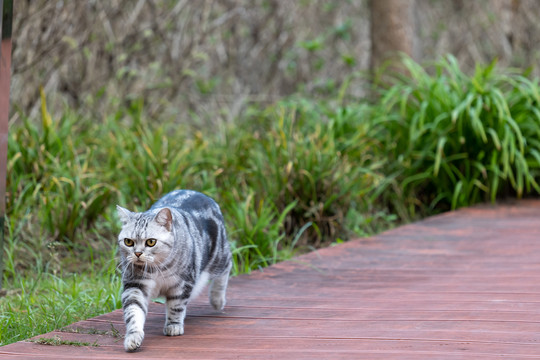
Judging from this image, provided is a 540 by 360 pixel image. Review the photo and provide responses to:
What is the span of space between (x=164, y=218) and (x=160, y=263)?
18 centimetres

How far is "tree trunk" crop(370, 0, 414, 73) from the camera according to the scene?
8211mm

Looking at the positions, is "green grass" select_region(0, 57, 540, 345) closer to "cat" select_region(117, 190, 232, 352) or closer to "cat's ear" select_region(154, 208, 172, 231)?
"cat" select_region(117, 190, 232, 352)

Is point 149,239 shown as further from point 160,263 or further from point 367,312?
point 367,312

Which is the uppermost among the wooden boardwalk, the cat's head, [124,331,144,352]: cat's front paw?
the cat's head

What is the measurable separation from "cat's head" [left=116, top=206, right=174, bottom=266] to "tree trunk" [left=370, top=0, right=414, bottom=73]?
5.74 metres

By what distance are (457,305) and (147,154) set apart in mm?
2849

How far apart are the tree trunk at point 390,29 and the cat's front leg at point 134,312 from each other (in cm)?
582

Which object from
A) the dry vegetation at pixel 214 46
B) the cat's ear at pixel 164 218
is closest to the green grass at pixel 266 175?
the dry vegetation at pixel 214 46

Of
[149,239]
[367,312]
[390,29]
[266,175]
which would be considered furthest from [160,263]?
[390,29]

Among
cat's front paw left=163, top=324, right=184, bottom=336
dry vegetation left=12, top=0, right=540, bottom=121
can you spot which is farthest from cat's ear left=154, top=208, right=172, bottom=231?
dry vegetation left=12, top=0, right=540, bottom=121

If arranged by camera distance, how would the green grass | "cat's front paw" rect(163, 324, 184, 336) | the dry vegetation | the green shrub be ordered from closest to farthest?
"cat's front paw" rect(163, 324, 184, 336) < the green grass < the green shrub < the dry vegetation

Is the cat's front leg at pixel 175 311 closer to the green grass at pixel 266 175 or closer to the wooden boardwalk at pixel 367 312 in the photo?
the wooden boardwalk at pixel 367 312

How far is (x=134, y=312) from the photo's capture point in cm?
279

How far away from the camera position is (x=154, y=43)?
8406 mm
